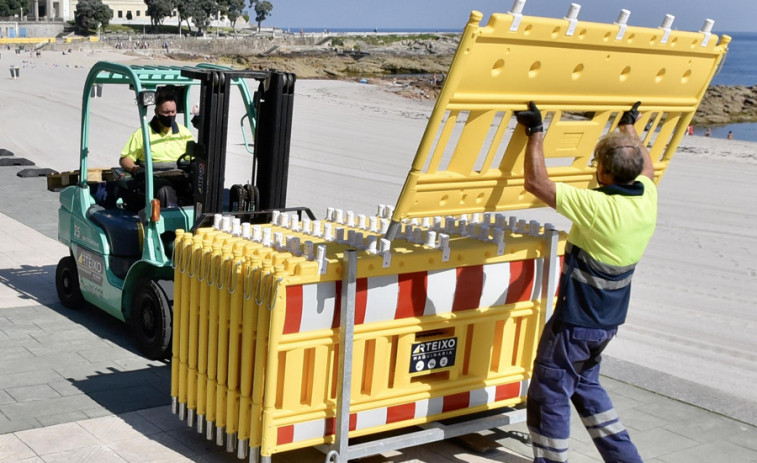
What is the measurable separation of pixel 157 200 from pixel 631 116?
3761 mm

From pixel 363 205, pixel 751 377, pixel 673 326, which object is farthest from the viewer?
pixel 363 205

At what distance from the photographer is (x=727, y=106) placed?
4944cm

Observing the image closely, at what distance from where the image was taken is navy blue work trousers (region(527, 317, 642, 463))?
191 inches

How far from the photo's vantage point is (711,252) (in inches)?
469

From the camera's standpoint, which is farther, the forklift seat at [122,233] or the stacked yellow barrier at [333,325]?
the forklift seat at [122,233]

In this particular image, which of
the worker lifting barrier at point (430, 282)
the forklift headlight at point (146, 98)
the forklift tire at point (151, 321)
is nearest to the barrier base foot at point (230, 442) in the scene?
the worker lifting barrier at point (430, 282)

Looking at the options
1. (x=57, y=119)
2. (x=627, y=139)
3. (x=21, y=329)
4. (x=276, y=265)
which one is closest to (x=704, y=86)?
(x=627, y=139)

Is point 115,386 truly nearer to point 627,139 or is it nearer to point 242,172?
point 627,139

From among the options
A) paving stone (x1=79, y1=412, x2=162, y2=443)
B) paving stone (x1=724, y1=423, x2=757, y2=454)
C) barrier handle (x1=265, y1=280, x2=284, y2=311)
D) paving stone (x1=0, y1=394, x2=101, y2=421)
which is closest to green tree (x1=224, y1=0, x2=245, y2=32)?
paving stone (x1=0, y1=394, x2=101, y2=421)

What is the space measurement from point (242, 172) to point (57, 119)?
10.8 meters

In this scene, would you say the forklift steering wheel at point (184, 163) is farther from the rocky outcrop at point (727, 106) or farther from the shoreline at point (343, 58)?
the rocky outcrop at point (727, 106)

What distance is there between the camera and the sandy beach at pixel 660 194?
802 cm

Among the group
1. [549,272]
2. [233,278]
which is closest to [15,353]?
[233,278]

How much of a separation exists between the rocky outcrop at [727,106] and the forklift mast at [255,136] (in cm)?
3955
